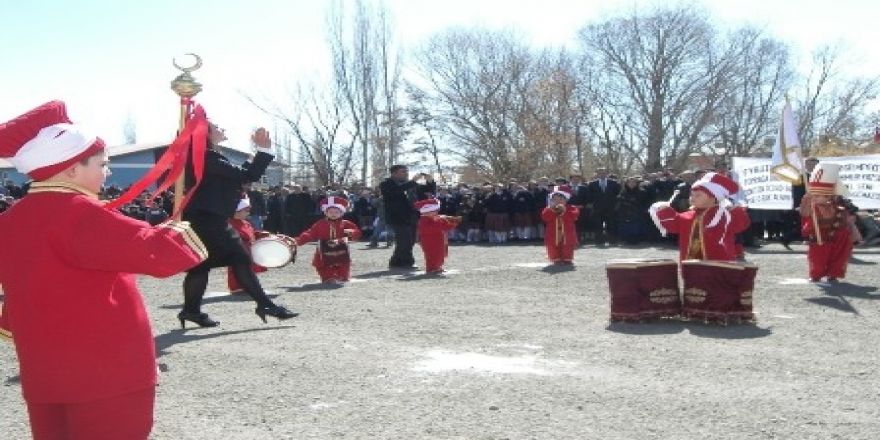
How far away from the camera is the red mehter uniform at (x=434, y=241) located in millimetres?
13664

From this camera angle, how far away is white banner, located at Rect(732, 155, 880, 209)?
15867mm

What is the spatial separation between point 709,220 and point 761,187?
29.5 ft

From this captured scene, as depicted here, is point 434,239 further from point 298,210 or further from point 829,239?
point 298,210

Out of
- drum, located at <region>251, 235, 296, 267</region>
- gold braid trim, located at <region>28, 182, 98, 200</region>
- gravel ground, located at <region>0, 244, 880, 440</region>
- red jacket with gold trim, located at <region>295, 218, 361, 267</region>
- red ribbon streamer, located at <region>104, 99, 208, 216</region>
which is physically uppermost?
red ribbon streamer, located at <region>104, 99, 208, 216</region>

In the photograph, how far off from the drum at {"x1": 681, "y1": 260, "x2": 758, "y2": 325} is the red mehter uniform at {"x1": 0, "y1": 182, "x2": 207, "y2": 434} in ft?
18.7

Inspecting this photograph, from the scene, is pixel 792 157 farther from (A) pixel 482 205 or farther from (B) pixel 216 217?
(A) pixel 482 205

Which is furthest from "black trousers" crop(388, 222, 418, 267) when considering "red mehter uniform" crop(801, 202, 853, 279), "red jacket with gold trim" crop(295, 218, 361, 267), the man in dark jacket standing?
"red mehter uniform" crop(801, 202, 853, 279)

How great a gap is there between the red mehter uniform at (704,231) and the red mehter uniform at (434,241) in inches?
196

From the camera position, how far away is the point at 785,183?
17.1 m

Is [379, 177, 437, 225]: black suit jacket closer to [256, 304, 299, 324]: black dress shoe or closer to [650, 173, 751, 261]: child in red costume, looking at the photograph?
[650, 173, 751, 261]: child in red costume

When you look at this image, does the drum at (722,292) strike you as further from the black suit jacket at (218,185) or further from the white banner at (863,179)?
the white banner at (863,179)

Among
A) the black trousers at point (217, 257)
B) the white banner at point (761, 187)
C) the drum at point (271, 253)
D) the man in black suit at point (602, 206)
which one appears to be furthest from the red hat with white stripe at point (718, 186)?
the man in black suit at point (602, 206)

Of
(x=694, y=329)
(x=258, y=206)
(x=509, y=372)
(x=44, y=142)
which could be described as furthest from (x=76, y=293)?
(x=258, y=206)

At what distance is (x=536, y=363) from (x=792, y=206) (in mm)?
11968
